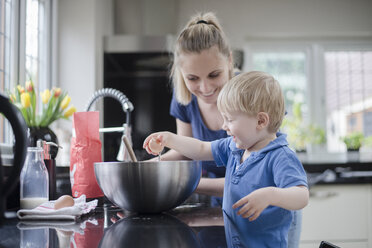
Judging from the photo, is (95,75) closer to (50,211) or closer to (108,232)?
(50,211)

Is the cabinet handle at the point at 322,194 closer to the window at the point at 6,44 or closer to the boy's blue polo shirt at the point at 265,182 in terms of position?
the boy's blue polo shirt at the point at 265,182

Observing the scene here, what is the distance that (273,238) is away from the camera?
0.88m

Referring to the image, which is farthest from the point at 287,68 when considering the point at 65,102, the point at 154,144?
the point at 154,144

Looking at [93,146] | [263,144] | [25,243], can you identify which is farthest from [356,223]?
[25,243]

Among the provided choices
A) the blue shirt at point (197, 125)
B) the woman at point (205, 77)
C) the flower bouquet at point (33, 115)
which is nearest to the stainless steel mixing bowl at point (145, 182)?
the woman at point (205, 77)

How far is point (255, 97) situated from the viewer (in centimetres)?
96

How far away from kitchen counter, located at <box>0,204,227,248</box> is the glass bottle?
13 cm

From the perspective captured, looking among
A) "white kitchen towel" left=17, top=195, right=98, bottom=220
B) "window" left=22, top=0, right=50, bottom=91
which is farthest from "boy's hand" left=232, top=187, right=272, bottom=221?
"window" left=22, top=0, right=50, bottom=91

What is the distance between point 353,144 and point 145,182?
3506 millimetres

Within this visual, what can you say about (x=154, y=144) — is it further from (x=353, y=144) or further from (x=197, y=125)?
(x=353, y=144)

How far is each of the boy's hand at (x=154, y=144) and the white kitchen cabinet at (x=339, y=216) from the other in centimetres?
179

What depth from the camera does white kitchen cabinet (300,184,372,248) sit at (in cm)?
260

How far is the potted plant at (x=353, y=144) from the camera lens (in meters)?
3.90

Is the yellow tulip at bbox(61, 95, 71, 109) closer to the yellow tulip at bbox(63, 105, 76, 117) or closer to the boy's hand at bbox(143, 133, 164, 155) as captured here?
the yellow tulip at bbox(63, 105, 76, 117)
